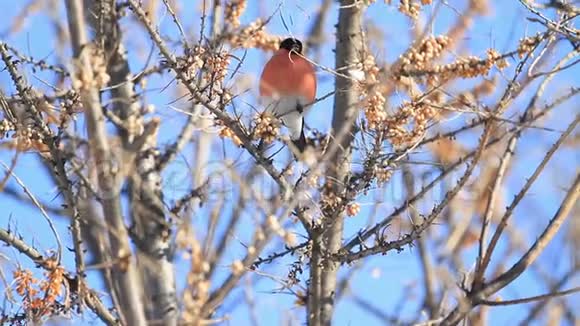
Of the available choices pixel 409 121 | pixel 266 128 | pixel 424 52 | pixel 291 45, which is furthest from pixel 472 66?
pixel 291 45

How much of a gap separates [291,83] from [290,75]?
0.15ft

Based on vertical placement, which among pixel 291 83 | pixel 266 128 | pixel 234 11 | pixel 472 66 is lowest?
pixel 266 128

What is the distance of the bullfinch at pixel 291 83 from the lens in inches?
151

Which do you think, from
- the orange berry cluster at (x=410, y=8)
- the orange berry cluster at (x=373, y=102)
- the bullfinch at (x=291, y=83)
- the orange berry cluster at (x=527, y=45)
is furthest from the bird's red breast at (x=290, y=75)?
the orange berry cluster at (x=527, y=45)

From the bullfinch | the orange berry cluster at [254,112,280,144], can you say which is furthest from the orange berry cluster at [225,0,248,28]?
the bullfinch

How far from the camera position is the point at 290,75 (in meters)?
3.97

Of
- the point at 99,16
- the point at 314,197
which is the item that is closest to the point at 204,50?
the point at 99,16

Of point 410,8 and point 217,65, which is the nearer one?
point 217,65

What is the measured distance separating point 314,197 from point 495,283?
29.7 inches

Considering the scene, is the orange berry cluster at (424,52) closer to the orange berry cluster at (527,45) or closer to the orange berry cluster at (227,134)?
the orange berry cluster at (527,45)

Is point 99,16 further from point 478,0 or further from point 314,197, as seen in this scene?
point 478,0

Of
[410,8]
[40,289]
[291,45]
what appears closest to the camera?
[40,289]

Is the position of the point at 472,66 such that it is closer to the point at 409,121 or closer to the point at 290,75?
the point at 409,121

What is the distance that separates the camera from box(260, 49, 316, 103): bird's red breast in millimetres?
3924
